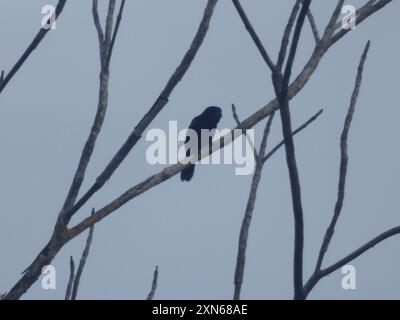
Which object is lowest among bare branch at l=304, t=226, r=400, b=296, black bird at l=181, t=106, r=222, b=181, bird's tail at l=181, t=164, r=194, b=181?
bare branch at l=304, t=226, r=400, b=296

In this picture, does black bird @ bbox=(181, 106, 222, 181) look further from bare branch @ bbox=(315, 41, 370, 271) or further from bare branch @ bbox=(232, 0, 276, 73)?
bare branch @ bbox=(232, 0, 276, 73)

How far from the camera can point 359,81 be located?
2.63 meters

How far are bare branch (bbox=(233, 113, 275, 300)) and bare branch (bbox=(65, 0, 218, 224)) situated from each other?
0.57m

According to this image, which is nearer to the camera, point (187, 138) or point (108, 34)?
point (108, 34)

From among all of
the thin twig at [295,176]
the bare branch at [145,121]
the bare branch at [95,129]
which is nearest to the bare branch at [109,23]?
the bare branch at [95,129]

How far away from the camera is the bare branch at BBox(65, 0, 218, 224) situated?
6.76 feet

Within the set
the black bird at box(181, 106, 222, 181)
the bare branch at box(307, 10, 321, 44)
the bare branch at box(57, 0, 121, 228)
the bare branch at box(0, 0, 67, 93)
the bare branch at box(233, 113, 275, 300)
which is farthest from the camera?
the black bird at box(181, 106, 222, 181)

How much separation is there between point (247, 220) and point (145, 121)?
754 mm

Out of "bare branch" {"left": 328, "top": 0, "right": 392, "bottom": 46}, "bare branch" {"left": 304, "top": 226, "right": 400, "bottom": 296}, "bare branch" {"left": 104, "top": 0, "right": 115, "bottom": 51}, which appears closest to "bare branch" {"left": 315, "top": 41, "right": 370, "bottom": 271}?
"bare branch" {"left": 328, "top": 0, "right": 392, "bottom": 46}

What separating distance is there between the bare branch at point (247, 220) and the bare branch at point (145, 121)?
567 mm

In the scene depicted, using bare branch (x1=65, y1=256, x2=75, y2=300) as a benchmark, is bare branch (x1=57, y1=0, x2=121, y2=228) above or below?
above
